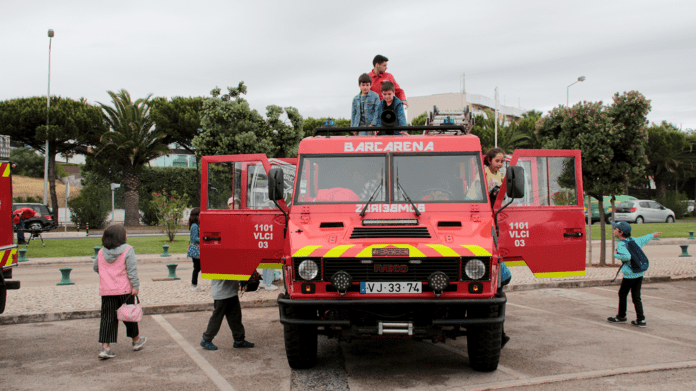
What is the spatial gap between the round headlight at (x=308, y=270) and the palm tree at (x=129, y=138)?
3410 cm

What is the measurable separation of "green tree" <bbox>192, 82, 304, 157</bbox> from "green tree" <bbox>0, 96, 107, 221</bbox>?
1951 centimetres

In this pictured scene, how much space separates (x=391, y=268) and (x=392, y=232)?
463 millimetres

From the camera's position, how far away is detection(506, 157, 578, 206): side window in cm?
652

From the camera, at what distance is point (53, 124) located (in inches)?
1474

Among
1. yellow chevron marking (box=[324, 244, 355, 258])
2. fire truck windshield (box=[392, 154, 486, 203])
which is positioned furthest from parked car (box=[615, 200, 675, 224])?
yellow chevron marking (box=[324, 244, 355, 258])

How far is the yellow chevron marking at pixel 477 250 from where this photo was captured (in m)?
5.28

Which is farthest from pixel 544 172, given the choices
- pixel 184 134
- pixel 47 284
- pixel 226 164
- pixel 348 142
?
pixel 184 134

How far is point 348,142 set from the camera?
6.56 m

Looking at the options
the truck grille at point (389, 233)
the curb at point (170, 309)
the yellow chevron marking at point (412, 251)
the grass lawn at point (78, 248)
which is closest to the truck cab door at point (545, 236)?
the truck grille at point (389, 233)

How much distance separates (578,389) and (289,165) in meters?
4.07

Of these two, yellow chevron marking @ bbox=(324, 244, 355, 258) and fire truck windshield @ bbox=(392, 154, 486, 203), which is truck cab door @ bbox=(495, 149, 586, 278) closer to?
fire truck windshield @ bbox=(392, 154, 486, 203)

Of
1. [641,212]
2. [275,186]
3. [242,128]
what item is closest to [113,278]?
[275,186]

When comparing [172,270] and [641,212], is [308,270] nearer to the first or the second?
[172,270]

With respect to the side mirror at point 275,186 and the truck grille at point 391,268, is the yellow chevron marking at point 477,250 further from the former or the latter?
the side mirror at point 275,186
